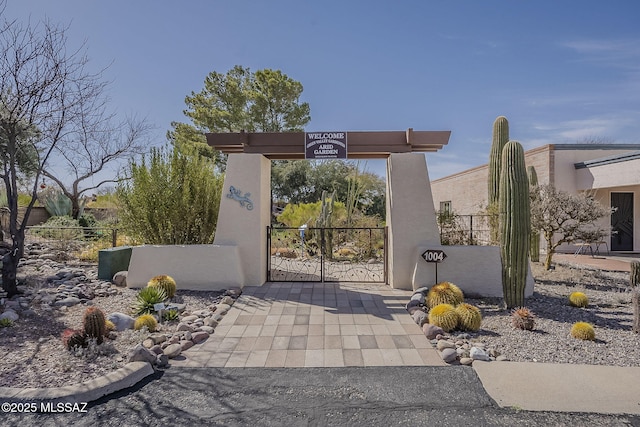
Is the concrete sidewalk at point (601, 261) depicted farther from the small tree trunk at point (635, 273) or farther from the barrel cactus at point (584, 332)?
the barrel cactus at point (584, 332)

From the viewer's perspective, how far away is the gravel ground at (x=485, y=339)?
3.49 m

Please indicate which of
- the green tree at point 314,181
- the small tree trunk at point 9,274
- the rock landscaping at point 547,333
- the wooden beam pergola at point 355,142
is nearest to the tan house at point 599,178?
the wooden beam pergola at point 355,142

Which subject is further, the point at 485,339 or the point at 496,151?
the point at 496,151

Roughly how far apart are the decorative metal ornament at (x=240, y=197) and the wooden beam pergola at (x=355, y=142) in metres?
0.89

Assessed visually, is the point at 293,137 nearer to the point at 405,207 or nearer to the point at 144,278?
the point at 405,207

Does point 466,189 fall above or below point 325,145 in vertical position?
above

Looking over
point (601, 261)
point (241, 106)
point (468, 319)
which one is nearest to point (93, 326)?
point (468, 319)

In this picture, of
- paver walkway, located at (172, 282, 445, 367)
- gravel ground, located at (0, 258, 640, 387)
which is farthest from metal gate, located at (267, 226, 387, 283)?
gravel ground, located at (0, 258, 640, 387)

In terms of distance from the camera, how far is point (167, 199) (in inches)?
304

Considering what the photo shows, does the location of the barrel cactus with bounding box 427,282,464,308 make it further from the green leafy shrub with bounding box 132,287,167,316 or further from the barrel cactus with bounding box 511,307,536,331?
the green leafy shrub with bounding box 132,287,167,316

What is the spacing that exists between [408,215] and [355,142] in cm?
193

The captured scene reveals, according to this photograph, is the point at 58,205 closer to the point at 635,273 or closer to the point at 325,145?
the point at 325,145

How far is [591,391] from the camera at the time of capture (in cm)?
314

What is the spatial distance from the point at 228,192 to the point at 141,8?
14.5 ft
